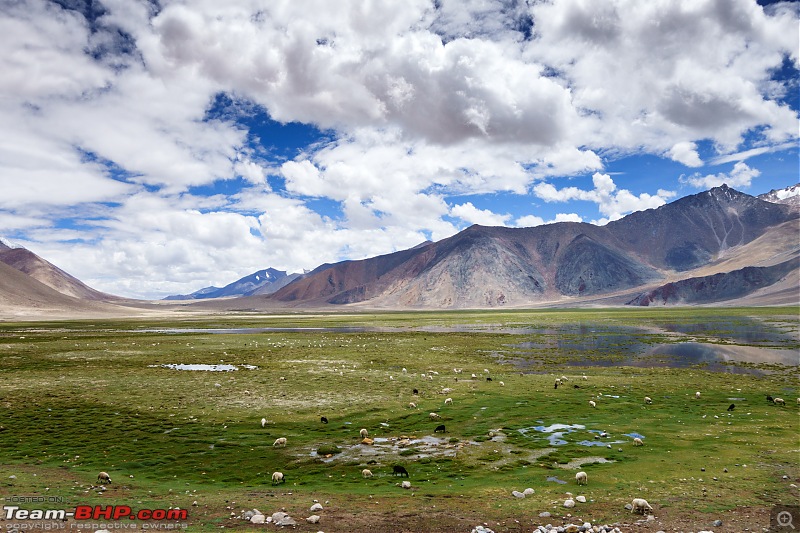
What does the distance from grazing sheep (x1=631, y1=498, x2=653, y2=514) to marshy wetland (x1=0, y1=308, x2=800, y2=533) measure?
1.21ft

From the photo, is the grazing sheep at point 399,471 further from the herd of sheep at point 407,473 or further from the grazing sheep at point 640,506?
the grazing sheep at point 640,506

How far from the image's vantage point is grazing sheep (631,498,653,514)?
12.2m

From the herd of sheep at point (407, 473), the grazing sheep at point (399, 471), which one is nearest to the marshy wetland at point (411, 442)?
the herd of sheep at point (407, 473)

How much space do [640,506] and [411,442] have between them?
10005mm

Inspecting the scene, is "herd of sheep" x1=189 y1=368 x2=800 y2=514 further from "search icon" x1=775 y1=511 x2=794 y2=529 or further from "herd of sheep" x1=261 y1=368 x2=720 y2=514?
"search icon" x1=775 y1=511 x2=794 y2=529

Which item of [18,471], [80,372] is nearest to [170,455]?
[18,471]

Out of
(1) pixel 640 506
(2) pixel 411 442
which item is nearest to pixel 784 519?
(1) pixel 640 506

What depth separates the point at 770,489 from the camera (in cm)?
1388

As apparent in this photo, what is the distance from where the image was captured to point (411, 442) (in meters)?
20.1

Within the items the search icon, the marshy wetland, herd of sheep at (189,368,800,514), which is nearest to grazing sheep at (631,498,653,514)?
herd of sheep at (189,368,800,514)

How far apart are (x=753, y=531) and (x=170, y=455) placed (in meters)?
19.8

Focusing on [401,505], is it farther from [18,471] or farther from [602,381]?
[602,381]

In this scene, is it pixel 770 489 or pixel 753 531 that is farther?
pixel 770 489

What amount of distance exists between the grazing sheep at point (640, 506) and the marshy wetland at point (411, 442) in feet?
1.21
